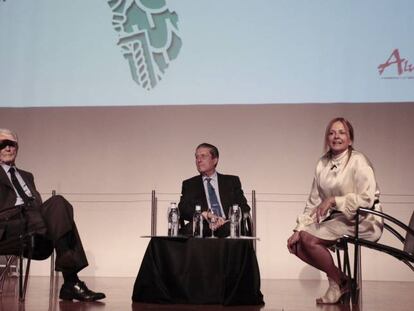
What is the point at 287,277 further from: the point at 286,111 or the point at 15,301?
the point at 15,301

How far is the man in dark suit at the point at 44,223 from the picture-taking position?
3.56 m

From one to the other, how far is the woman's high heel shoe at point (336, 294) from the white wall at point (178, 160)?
189 cm

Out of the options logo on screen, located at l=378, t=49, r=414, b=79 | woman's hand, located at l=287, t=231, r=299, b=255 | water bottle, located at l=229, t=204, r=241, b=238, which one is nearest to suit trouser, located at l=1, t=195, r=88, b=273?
water bottle, located at l=229, t=204, r=241, b=238

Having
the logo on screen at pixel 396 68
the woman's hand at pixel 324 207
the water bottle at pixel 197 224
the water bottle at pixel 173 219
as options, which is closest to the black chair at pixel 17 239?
the water bottle at pixel 173 219

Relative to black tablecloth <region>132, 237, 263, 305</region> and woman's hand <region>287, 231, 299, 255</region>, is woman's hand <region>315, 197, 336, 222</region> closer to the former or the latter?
woman's hand <region>287, 231, 299, 255</region>

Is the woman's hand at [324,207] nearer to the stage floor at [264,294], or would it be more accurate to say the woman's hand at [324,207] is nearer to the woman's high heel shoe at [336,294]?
the woman's high heel shoe at [336,294]

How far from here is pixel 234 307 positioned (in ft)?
11.2

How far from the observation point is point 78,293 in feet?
11.7

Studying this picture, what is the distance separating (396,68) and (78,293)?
9.98 feet

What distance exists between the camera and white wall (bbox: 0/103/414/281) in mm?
5488

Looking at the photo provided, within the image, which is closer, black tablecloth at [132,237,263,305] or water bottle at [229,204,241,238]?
black tablecloth at [132,237,263,305]

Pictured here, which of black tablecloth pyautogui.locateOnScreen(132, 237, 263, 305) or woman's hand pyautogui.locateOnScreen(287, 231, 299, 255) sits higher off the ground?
woman's hand pyautogui.locateOnScreen(287, 231, 299, 255)

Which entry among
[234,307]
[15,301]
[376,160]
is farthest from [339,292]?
[376,160]

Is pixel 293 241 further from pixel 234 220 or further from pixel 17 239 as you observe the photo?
pixel 17 239
